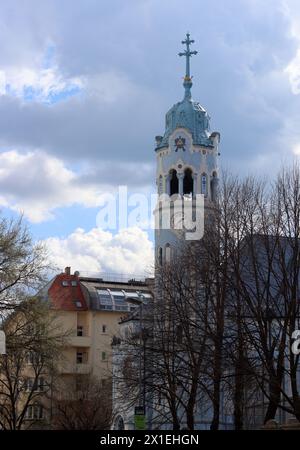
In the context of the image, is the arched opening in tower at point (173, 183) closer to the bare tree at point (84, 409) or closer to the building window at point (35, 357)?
the bare tree at point (84, 409)

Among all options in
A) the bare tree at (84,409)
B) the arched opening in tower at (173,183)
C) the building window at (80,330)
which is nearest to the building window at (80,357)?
the building window at (80,330)

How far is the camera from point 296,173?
3762 cm

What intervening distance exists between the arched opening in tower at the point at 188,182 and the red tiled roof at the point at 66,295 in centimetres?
2502

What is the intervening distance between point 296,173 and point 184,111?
35.2 meters

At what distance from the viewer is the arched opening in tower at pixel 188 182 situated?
7044 cm

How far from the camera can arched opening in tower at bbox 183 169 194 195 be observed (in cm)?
7044

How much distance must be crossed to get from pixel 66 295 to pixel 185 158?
90.7ft

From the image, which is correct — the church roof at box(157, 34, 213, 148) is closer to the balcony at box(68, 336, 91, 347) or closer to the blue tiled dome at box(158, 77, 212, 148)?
the blue tiled dome at box(158, 77, 212, 148)

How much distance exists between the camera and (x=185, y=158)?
70438 millimetres

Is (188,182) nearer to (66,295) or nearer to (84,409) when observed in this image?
(84,409)

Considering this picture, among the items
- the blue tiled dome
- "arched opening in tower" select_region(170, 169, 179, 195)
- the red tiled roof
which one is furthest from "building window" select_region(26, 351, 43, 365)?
the red tiled roof

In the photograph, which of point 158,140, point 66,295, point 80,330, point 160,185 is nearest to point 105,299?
point 66,295

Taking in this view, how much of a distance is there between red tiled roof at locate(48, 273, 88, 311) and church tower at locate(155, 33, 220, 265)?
22.2 meters
